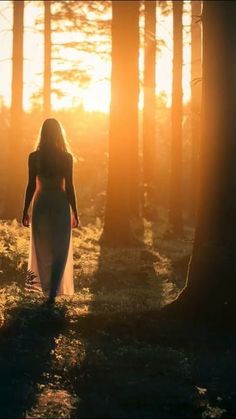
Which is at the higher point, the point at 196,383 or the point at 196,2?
the point at 196,2

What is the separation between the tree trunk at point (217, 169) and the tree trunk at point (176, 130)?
1344cm

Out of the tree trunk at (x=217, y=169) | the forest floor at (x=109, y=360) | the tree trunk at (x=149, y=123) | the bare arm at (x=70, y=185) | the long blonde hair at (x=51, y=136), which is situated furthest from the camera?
the tree trunk at (x=149, y=123)

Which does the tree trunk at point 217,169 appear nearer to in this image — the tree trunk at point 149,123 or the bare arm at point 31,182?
the bare arm at point 31,182

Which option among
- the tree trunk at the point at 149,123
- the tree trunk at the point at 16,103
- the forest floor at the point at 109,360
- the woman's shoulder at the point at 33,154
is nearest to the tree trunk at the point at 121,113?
the forest floor at the point at 109,360

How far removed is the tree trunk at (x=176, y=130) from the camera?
21469 millimetres

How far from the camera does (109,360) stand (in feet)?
20.5

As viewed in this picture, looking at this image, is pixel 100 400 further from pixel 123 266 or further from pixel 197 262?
pixel 123 266

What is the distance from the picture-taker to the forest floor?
507 centimetres

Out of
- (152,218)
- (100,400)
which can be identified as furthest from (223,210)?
(152,218)

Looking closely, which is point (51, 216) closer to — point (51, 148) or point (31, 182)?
point (31, 182)

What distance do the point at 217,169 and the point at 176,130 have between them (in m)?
14.1

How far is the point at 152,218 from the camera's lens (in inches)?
1044

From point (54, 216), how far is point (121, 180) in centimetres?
794

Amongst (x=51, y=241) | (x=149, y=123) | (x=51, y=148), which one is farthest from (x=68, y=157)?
(x=149, y=123)
